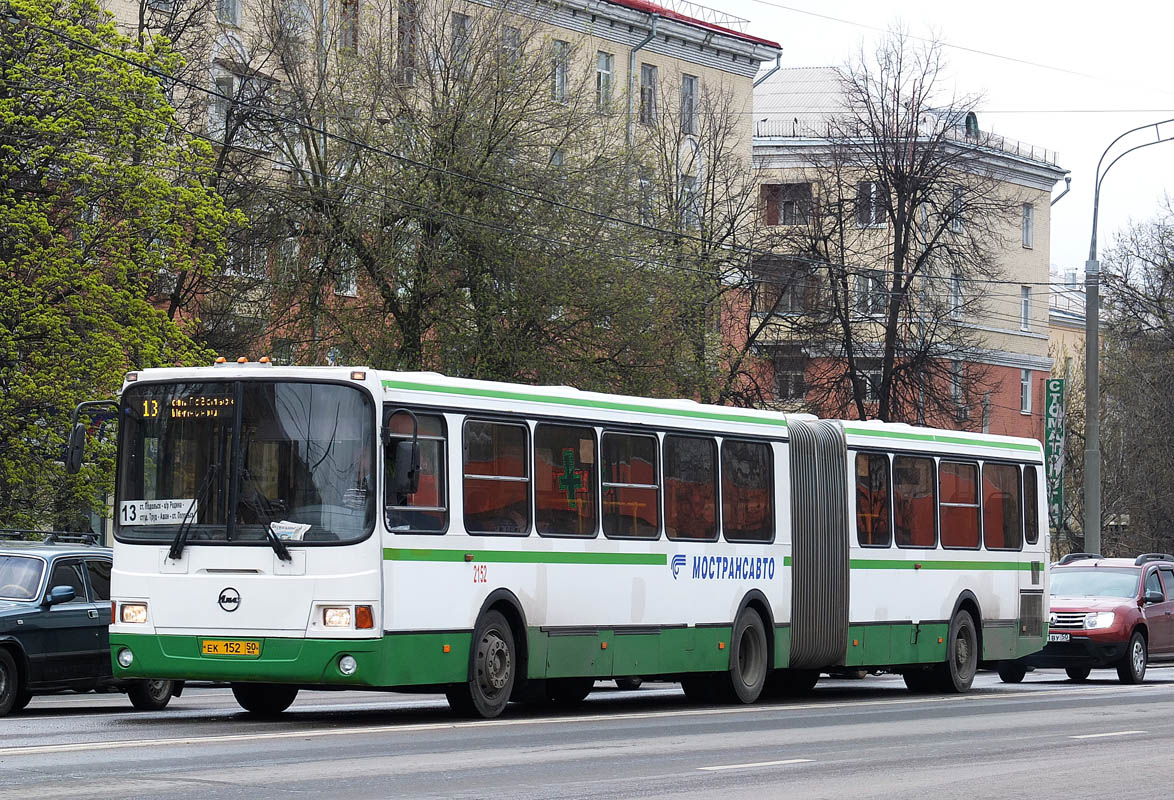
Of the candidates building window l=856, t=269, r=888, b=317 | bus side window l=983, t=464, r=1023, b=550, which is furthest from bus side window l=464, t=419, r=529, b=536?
building window l=856, t=269, r=888, b=317

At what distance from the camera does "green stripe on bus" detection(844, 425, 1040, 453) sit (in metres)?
22.6

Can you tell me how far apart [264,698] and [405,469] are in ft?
9.15

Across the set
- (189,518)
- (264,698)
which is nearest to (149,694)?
(264,698)

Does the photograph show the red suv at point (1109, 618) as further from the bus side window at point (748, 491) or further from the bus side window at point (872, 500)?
the bus side window at point (748, 491)

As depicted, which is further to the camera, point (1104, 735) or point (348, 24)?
point (348, 24)

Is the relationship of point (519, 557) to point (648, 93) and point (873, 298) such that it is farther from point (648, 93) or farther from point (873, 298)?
point (648, 93)

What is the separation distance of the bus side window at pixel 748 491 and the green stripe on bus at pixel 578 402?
0.28 m

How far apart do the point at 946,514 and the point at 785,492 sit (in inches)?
138

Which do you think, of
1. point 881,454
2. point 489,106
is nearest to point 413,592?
point 881,454

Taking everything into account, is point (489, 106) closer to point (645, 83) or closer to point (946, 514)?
point (946, 514)

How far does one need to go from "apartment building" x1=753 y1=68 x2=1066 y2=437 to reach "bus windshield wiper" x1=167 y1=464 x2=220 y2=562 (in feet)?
99.7

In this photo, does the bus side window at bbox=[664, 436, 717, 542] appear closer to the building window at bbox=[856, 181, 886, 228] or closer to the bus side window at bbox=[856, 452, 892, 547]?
the bus side window at bbox=[856, 452, 892, 547]

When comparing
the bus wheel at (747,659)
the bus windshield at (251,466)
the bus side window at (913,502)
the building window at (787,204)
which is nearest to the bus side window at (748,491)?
the bus wheel at (747,659)

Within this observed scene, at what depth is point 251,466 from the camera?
15.6 m
